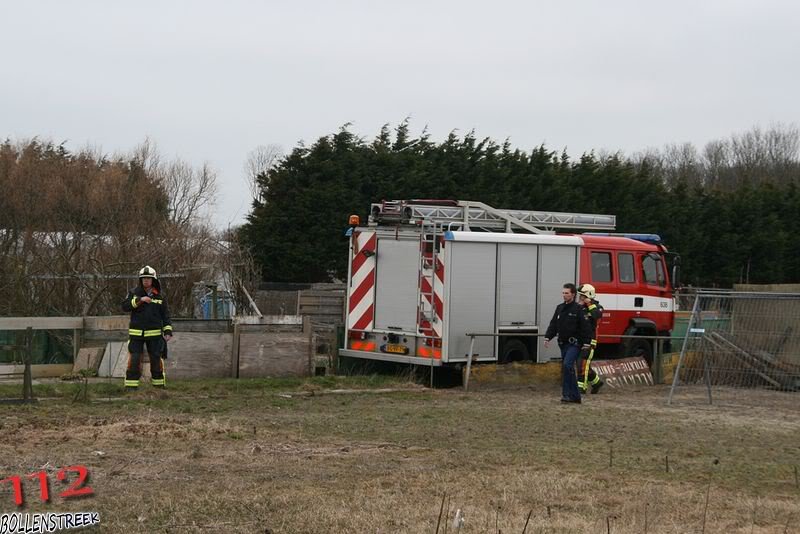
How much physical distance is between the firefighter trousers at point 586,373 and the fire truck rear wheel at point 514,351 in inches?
38.8

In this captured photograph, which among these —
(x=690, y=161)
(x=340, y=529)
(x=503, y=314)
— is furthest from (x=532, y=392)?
(x=690, y=161)

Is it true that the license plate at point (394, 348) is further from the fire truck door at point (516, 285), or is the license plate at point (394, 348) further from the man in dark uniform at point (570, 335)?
the man in dark uniform at point (570, 335)

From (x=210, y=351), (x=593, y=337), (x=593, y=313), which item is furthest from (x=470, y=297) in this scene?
(x=210, y=351)

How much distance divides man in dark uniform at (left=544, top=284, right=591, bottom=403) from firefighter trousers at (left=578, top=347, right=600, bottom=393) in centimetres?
41

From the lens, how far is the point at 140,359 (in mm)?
14234

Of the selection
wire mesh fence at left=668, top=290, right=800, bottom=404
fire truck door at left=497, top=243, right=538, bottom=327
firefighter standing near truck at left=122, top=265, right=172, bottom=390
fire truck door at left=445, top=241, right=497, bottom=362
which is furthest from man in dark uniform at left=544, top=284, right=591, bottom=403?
firefighter standing near truck at left=122, top=265, right=172, bottom=390

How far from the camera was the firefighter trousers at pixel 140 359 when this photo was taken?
1404cm

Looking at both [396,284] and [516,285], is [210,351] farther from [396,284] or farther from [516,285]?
[516,285]

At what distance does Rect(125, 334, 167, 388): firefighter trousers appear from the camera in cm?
1404

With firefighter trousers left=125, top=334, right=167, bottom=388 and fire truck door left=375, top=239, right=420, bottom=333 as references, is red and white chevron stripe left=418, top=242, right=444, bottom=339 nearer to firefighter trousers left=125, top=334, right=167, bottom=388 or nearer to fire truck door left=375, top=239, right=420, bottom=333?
fire truck door left=375, top=239, right=420, bottom=333

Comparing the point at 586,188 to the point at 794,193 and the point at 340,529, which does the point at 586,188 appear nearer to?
the point at 794,193

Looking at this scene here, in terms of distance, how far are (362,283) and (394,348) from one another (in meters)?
1.29

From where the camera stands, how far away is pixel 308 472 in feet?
28.8

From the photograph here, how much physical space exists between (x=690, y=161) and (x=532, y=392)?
62.9 meters
